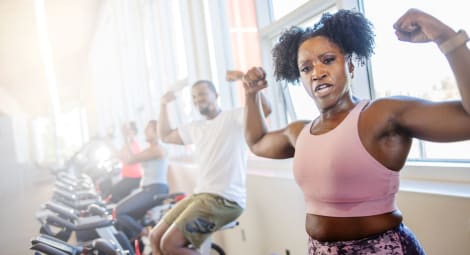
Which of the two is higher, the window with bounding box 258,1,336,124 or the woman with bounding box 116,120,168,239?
the window with bounding box 258,1,336,124

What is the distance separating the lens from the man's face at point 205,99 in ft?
8.35

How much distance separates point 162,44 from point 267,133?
142 inches

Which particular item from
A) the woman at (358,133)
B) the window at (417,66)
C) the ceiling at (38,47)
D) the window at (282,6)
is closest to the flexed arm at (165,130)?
the window at (282,6)

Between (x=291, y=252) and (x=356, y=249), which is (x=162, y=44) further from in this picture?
(x=356, y=249)

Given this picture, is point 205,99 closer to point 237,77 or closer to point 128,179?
point 237,77

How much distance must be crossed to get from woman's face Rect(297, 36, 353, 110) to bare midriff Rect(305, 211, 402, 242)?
32cm

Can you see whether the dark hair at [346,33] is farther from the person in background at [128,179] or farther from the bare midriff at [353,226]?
the person in background at [128,179]

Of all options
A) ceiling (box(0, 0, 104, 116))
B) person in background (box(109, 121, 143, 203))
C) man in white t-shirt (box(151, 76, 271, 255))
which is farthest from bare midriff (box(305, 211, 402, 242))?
ceiling (box(0, 0, 104, 116))

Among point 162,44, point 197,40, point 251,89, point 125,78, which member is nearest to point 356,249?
point 251,89

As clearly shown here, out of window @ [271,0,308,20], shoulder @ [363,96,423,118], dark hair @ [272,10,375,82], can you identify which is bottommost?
shoulder @ [363,96,423,118]

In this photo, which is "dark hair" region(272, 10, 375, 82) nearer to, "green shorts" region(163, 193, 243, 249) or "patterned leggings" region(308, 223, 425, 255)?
"patterned leggings" region(308, 223, 425, 255)

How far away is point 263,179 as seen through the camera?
8.09 feet

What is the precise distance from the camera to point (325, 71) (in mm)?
1096

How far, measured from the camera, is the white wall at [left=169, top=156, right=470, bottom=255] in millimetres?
1224
